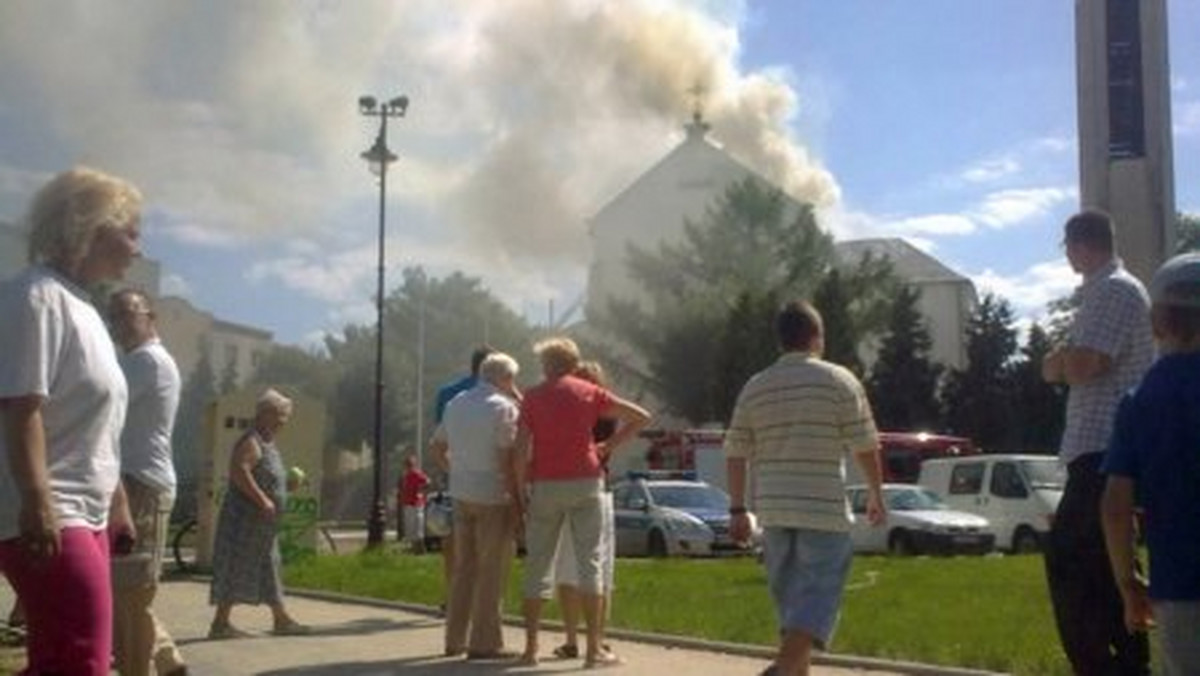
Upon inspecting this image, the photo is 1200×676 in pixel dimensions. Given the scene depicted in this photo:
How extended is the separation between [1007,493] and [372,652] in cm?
2220

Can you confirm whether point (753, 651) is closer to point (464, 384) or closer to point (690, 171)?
point (464, 384)

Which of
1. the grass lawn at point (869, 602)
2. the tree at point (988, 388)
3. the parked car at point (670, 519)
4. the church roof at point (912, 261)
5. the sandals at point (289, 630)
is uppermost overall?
the church roof at point (912, 261)

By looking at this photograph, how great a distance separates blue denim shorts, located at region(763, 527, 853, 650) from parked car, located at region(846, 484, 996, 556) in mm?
20975

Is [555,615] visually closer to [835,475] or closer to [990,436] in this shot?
[835,475]

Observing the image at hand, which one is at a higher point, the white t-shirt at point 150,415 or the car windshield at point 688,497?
the white t-shirt at point 150,415

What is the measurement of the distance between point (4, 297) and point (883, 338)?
193 feet

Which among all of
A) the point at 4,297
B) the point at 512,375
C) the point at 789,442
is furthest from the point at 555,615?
the point at 4,297

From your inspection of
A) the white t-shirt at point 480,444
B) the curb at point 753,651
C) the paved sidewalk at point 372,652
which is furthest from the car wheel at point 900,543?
the white t-shirt at point 480,444

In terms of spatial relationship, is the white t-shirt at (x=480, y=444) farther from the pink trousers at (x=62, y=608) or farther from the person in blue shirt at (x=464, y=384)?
the pink trousers at (x=62, y=608)

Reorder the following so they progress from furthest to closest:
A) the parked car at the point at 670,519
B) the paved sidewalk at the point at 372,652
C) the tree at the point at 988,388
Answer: the tree at the point at 988,388 → the parked car at the point at 670,519 → the paved sidewalk at the point at 372,652

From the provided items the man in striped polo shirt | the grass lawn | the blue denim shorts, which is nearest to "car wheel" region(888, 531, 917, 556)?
the grass lawn

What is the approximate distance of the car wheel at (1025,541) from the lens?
29188 mm

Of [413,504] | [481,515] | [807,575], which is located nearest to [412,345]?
[413,504]

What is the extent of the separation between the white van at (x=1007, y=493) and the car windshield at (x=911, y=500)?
898 millimetres
